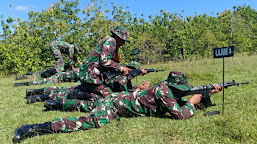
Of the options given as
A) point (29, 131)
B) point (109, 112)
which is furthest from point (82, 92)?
point (29, 131)

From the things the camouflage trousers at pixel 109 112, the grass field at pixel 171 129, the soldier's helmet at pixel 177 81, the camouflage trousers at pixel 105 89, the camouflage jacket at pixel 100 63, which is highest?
the camouflage jacket at pixel 100 63

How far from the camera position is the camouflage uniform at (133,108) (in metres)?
3.68

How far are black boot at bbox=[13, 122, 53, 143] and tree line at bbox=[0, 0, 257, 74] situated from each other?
36.0 feet

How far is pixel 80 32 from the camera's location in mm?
15305

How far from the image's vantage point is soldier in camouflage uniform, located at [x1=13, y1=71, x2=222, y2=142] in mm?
3572

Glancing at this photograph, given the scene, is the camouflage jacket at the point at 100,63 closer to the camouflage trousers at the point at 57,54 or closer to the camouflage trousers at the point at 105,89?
the camouflage trousers at the point at 105,89

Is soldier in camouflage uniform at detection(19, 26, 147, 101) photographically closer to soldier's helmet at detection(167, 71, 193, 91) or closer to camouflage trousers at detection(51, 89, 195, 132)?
camouflage trousers at detection(51, 89, 195, 132)

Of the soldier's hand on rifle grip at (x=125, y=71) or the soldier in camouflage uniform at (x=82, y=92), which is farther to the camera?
the soldier's hand on rifle grip at (x=125, y=71)

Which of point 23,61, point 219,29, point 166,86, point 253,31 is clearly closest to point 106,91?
point 166,86

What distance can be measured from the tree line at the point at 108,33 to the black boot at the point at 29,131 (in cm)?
1099

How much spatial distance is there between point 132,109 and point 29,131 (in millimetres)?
1802

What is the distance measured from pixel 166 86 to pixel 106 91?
68.3 inches

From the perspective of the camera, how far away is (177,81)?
383 centimetres

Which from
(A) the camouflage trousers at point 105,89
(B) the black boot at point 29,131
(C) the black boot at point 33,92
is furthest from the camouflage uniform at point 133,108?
(C) the black boot at point 33,92
